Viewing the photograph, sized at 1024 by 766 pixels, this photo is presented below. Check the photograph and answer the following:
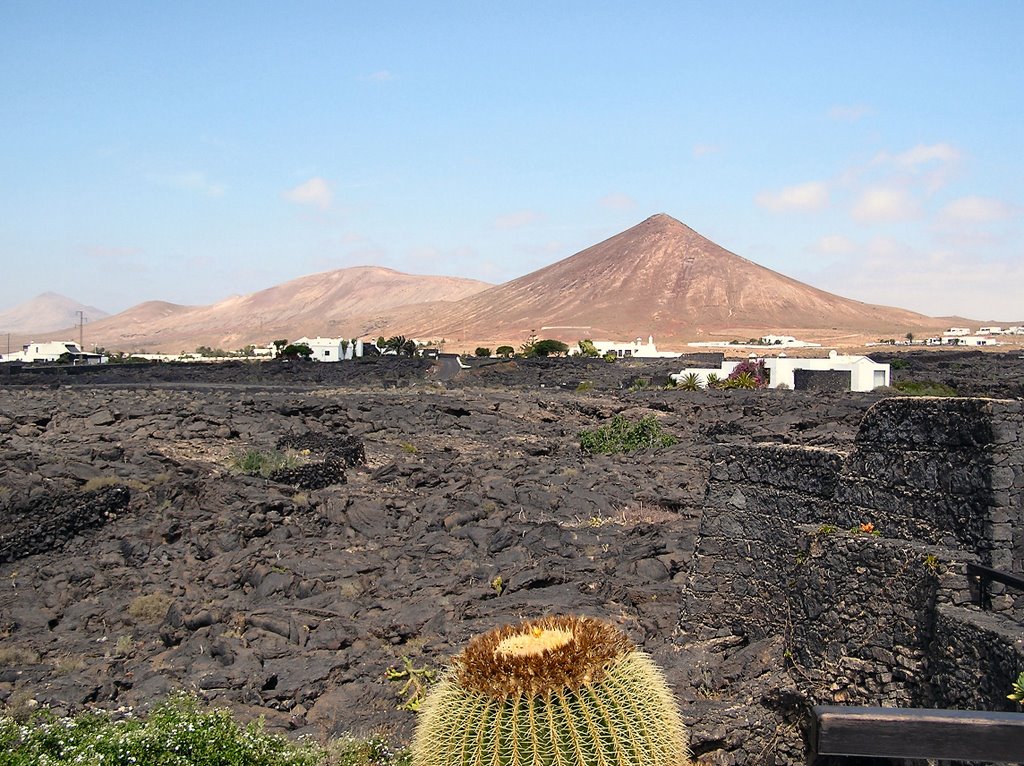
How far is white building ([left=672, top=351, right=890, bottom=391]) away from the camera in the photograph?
3959 centimetres

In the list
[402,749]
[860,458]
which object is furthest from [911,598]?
[402,749]

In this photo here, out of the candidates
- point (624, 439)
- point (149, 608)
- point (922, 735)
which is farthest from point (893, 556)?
point (624, 439)

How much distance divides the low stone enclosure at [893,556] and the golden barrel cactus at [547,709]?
215 centimetres

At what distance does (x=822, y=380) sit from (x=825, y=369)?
10.0 feet

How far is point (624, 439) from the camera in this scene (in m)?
25.9

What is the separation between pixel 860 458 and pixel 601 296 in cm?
15795

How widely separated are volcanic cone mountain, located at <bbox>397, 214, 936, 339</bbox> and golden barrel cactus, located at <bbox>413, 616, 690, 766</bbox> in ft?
405

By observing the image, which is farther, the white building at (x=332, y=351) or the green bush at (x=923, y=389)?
the white building at (x=332, y=351)

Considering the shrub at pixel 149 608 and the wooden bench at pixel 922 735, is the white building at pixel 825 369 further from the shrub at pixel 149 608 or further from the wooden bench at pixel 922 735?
the wooden bench at pixel 922 735

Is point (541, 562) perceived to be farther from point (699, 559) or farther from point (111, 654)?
point (111, 654)

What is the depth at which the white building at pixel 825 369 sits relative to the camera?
39594mm

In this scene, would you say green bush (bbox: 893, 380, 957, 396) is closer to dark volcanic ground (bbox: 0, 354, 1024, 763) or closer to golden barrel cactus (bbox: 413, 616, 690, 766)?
dark volcanic ground (bbox: 0, 354, 1024, 763)

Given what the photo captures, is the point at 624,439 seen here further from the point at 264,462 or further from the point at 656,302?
the point at 656,302

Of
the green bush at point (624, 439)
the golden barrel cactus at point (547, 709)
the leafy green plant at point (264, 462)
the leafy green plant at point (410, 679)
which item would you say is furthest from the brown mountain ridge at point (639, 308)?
the golden barrel cactus at point (547, 709)
